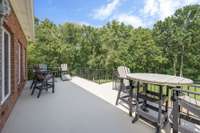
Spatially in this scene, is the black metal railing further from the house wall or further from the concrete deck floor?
the house wall

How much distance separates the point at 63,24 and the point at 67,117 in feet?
64.1

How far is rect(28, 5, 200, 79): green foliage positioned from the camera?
56.8 feet

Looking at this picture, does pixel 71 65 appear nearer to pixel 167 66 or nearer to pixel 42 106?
pixel 167 66

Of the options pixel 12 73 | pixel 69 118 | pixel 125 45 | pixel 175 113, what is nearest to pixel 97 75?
pixel 12 73

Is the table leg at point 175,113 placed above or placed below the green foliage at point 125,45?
below

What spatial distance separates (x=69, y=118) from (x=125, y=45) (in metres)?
15.2

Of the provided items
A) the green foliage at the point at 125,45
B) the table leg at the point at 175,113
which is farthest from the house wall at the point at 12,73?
the green foliage at the point at 125,45

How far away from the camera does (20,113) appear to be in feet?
14.5

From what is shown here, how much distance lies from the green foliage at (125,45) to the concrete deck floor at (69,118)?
10553 mm

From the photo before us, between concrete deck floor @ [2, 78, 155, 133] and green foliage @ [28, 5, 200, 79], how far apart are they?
A: 10553 millimetres

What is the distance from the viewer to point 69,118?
4008mm

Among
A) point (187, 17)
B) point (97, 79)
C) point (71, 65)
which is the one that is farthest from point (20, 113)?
point (187, 17)

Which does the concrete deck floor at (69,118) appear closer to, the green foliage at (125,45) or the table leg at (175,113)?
the table leg at (175,113)

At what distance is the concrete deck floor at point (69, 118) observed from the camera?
3398 millimetres
